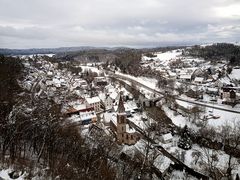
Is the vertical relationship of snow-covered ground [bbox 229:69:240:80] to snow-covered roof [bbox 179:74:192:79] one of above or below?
above

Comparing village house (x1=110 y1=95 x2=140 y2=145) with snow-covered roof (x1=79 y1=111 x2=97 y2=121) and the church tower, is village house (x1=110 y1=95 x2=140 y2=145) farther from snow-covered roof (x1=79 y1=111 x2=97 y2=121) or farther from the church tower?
snow-covered roof (x1=79 y1=111 x2=97 y2=121)

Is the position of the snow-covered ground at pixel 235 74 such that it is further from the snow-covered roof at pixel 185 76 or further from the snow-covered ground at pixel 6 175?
the snow-covered ground at pixel 6 175

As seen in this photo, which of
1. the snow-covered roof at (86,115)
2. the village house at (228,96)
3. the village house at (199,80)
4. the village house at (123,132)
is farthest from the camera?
the village house at (199,80)

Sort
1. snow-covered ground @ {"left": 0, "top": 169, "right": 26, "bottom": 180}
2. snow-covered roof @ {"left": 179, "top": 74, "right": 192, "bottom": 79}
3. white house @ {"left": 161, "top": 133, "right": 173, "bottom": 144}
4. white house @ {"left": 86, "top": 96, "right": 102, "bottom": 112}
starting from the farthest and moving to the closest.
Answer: snow-covered roof @ {"left": 179, "top": 74, "right": 192, "bottom": 79}
white house @ {"left": 86, "top": 96, "right": 102, "bottom": 112}
white house @ {"left": 161, "top": 133, "right": 173, "bottom": 144}
snow-covered ground @ {"left": 0, "top": 169, "right": 26, "bottom": 180}

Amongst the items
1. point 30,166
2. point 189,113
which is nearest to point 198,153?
point 189,113

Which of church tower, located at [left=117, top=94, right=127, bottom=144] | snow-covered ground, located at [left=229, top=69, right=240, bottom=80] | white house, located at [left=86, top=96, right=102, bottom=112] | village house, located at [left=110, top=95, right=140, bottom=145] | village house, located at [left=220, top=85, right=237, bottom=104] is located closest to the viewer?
church tower, located at [left=117, top=94, right=127, bottom=144]

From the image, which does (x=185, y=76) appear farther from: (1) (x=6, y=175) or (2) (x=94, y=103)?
(1) (x=6, y=175)

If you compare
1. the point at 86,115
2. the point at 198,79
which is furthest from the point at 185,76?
the point at 86,115

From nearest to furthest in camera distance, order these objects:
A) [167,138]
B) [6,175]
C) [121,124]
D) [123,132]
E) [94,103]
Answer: [6,175]
[121,124]
[123,132]
[167,138]
[94,103]

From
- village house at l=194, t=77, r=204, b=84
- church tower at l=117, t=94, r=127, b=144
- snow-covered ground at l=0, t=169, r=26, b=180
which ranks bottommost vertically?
village house at l=194, t=77, r=204, b=84

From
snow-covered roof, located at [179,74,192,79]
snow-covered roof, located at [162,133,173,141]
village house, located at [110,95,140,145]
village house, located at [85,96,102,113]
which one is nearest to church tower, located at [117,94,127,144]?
village house, located at [110,95,140,145]

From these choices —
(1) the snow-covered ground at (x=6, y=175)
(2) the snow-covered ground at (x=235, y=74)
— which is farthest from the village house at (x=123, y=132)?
(2) the snow-covered ground at (x=235, y=74)

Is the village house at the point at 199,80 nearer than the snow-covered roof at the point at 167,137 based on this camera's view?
No
